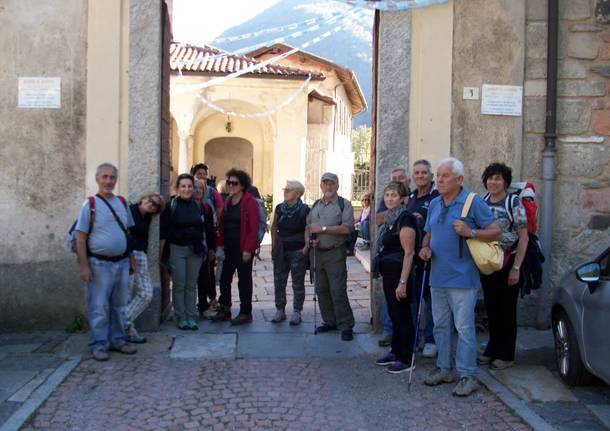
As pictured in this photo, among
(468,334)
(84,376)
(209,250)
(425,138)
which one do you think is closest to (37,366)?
(84,376)

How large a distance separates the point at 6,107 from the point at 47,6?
3.65ft

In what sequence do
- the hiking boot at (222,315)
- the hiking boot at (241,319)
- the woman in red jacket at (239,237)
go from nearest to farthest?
the woman in red jacket at (239,237) → the hiking boot at (241,319) → the hiking boot at (222,315)

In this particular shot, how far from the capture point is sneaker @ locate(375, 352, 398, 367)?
5.83 m

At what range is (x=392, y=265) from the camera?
563cm

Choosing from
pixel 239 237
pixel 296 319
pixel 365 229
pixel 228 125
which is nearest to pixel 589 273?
pixel 296 319

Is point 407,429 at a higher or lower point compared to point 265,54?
lower

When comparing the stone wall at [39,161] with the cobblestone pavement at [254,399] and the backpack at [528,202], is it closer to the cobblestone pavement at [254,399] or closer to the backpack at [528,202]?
the cobblestone pavement at [254,399]

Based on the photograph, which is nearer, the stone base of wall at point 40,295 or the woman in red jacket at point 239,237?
the stone base of wall at point 40,295

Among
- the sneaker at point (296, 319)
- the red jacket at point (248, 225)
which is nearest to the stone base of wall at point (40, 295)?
the red jacket at point (248, 225)

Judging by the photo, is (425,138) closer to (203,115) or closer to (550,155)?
(550,155)

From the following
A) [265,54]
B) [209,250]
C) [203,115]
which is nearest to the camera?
[209,250]

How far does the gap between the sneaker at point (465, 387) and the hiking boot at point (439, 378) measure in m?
0.18

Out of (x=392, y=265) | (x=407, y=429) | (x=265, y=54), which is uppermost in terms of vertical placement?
(x=265, y=54)

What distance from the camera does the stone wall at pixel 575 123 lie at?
7.02 meters
